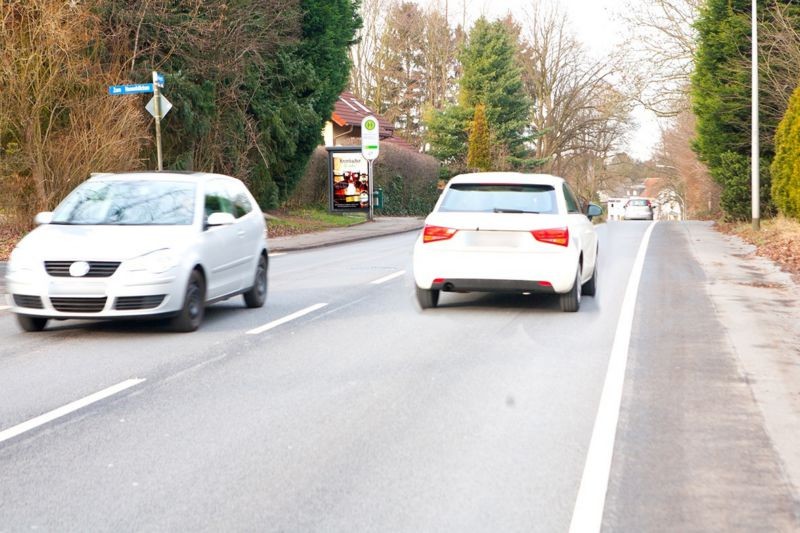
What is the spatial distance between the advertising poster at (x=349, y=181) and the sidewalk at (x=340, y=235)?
3.49 ft

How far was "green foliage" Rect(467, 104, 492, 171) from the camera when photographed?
53.5 meters

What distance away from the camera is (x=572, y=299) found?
36.8 feet

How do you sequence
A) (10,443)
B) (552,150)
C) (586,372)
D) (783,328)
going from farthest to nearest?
(552,150) → (783,328) → (586,372) → (10,443)

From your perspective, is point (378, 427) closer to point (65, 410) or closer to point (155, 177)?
point (65, 410)

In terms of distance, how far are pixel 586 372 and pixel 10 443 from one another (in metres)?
4.18

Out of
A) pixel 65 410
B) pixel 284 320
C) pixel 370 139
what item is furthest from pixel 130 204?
pixel 370 139

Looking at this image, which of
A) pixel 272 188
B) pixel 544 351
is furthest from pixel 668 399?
pixel 272 188

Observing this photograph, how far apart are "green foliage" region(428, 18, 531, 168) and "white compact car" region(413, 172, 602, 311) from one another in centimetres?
4530

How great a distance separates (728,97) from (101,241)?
24.4 meters

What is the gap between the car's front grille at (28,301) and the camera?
30.7 feet

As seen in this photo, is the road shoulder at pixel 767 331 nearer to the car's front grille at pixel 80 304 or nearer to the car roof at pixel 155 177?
the car's front grille at pixel 80 304

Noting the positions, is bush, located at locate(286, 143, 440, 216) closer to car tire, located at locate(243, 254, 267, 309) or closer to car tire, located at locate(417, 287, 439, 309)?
car tire, located at locate(243, 254, 267, 309)

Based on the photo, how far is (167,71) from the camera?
79.6 feet

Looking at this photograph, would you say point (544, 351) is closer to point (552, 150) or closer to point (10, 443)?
point (10, 443)
